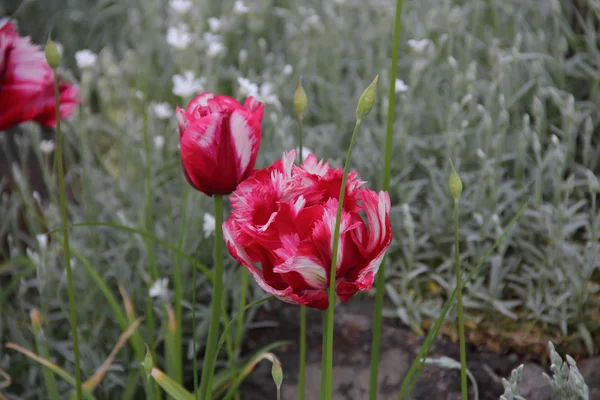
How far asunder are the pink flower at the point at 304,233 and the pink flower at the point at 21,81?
477mm

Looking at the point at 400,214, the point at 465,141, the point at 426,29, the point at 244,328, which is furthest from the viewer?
the point at 426,29

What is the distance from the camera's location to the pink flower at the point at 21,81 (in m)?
1.00

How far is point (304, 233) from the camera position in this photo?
2.33ft

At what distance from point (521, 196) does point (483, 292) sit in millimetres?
288

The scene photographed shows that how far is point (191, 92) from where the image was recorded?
1.52m

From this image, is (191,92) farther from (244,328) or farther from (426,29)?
(426,29)

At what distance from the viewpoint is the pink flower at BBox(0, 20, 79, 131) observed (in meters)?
1.00

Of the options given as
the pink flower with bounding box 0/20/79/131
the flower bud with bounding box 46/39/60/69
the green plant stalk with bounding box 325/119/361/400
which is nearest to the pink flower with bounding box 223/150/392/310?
the green plant stalk with bounding box 325/119/361/400

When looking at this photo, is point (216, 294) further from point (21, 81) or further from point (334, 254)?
point (21, 81)

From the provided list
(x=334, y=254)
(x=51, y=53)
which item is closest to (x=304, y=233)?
(x=334, y=254)

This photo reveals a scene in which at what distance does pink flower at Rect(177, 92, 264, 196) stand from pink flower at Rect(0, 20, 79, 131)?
0.38m

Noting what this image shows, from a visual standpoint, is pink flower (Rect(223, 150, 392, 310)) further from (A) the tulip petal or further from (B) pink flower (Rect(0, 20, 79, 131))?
(B) pink flower (Rect(0, 20, 79, 131))

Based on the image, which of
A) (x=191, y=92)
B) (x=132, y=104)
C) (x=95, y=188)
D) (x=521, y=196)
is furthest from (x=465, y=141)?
(x=132, y=104)

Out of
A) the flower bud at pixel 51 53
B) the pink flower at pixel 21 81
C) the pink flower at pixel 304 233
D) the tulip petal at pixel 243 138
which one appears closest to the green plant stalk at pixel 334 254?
the pink flower at pixel 304 233
